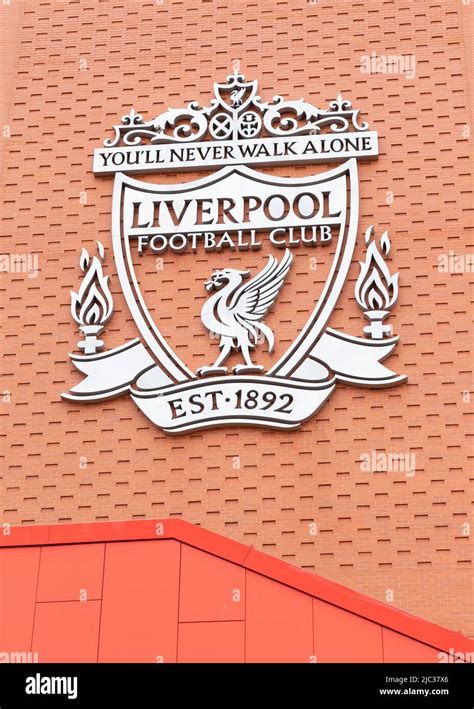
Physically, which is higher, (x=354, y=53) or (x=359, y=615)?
(x=354, y=53)

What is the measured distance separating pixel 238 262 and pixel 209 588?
4.77m

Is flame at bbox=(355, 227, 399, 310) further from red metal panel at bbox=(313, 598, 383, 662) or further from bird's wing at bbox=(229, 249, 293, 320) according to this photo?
red metal panel at bbox=(313, 598, 383, 662)

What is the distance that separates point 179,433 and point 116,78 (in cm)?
590

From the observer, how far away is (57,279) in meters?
17.1

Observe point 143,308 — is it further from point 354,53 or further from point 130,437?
point 354,53

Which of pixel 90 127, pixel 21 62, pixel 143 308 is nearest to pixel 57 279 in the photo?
pixel 143 308

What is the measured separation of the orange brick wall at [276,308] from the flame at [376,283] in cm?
15

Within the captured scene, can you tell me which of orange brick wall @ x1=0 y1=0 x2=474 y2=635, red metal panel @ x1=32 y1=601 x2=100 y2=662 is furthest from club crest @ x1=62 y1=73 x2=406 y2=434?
red metal panel @ x1=32 y1=601 x2=100 y2=662

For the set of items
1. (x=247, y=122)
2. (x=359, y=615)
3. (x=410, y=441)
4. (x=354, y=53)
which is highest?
(x=354, y=53)

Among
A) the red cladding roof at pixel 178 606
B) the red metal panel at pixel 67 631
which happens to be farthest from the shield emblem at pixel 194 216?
the red metal panel at pixel 67 631

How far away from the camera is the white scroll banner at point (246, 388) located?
Result: 15789 millimetres

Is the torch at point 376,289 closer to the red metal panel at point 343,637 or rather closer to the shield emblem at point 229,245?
the shield emblem at point 229,245

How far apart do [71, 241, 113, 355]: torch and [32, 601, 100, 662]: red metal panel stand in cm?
364

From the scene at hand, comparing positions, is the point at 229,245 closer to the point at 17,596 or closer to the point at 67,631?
the point at 17,596
